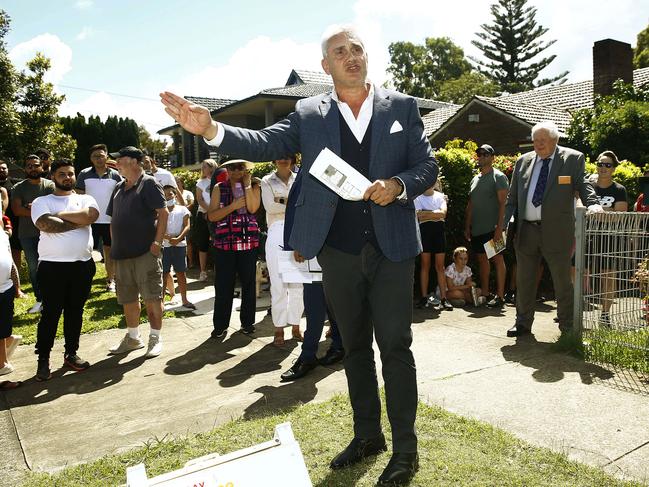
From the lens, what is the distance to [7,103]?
2252 cm

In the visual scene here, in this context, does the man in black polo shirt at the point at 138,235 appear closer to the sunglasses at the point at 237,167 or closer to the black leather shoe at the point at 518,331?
the sunglasses at the point at 237,167

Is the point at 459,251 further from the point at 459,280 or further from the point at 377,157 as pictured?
the point at 377,157

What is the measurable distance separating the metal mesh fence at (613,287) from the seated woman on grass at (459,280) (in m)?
2.64

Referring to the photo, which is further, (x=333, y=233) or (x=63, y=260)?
(x=63, y=260)

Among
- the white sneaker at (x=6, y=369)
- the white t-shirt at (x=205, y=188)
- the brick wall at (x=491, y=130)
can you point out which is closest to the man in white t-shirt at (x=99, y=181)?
the white t-shirt at (x=205, y=188)

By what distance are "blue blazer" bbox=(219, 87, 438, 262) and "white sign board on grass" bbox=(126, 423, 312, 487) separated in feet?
3.65

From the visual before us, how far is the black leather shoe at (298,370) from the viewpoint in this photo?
15.9ft

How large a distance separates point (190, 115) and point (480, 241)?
6175 millimetres

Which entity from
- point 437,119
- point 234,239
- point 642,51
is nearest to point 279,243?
point 234,239

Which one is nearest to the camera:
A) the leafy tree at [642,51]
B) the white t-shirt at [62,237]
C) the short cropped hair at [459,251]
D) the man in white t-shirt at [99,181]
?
the white t-shirt at [62,237]

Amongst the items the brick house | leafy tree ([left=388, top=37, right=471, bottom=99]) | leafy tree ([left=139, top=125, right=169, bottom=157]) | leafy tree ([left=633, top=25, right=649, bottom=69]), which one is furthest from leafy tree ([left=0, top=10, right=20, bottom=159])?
leafy tree ([left=388, top=37, right=471, bottom=99])

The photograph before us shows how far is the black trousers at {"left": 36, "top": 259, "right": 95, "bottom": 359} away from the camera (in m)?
5.33

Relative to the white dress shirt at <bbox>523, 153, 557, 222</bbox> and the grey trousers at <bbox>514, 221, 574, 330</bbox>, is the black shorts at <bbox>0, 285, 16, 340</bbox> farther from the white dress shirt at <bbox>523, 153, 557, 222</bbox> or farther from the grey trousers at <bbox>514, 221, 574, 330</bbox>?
the white dress shirt at <bbox>523, 153, 557, 222</bbox>

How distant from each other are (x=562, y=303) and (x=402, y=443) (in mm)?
3621
